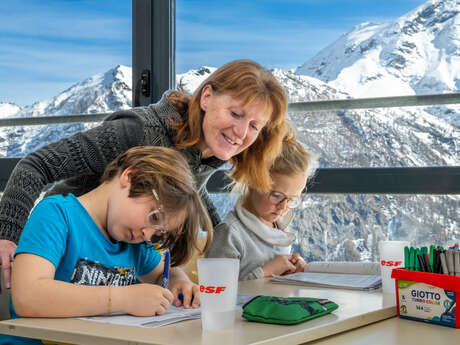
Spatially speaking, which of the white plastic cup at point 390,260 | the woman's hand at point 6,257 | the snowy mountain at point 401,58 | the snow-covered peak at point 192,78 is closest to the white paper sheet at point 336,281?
the white plastic cup at point 390,260

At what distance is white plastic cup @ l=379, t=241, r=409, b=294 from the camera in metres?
1.36

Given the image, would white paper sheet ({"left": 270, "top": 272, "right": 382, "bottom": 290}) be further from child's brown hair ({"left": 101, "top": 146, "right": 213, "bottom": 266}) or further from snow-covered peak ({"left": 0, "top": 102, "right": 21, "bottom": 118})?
snow-covered peak ({"left": 0, "top": 102, "right": 21, "bottom": 118})

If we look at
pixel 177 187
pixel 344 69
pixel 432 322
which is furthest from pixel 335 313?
pixel 344 69

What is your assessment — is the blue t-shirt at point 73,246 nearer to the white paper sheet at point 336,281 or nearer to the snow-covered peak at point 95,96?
the white paper sheet at point 336,281

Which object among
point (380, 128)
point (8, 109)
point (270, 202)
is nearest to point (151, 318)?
point (270, 202)

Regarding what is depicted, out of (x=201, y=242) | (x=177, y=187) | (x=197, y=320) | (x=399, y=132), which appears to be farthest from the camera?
(x=399, y=132)

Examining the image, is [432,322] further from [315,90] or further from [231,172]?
[315,90]

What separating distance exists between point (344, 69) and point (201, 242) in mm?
1153

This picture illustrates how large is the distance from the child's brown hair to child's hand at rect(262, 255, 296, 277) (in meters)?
0.50

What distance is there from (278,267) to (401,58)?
4.04 ft

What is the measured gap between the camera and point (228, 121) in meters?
1.73

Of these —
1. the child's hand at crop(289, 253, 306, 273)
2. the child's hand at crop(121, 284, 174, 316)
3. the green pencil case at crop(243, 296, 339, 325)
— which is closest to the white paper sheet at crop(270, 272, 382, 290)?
the child's hand at crop(289, 253, 306, 273)

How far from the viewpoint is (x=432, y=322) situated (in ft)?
3.47

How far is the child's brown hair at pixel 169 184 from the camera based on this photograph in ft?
3.99
